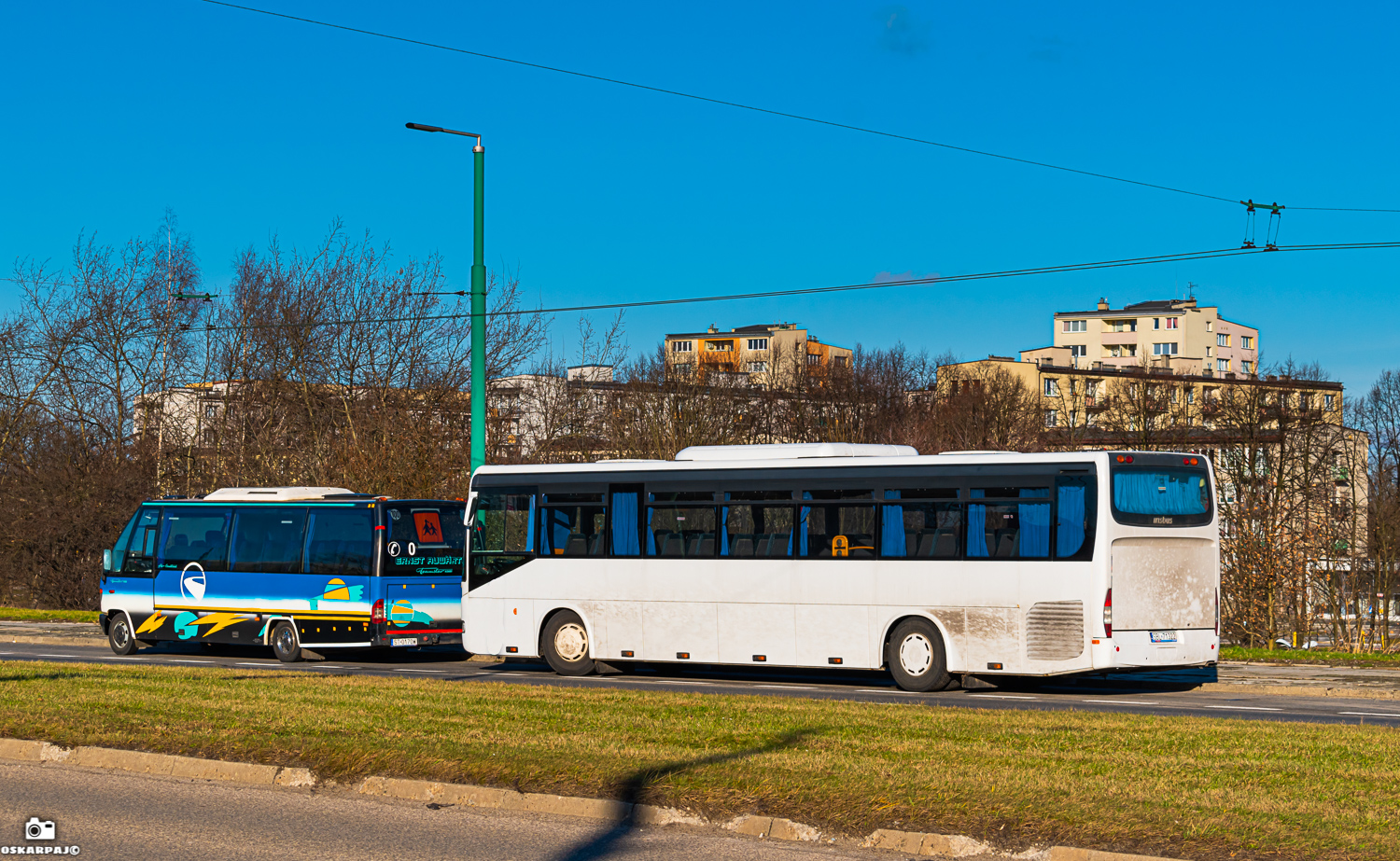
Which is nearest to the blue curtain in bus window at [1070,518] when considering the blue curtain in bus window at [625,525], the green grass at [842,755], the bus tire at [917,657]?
the bus tire at [917,657]

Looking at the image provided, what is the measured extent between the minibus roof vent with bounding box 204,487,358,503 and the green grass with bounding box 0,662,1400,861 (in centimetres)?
881

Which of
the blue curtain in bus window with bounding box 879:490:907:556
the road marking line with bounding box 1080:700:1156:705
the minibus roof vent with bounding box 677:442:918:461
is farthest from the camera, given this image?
the minibus roof vent with bounding box 677:442:918:461

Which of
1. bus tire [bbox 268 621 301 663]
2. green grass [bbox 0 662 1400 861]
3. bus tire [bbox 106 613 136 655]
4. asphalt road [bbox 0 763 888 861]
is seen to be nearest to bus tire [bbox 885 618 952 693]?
green grass [bbox 0 662 1400 861]

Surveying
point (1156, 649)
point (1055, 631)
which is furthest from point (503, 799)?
point (1156, 649)

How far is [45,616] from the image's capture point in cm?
3656

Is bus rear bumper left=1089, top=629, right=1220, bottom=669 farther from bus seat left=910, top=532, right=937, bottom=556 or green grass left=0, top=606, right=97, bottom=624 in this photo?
green grass left=0, top=606, right=97, bottom=624

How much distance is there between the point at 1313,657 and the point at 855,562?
27.2 ft

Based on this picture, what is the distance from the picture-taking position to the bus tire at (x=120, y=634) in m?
26.4

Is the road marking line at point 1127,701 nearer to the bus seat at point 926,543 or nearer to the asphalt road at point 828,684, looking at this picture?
the asphalt road at point 828,684

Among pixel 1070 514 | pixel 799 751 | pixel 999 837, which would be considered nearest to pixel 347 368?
pixel 1070 514

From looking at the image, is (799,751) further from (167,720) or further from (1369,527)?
(1369,527)

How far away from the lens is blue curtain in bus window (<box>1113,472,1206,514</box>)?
57.8 ft

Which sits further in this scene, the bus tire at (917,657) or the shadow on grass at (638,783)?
the bus tire at (917,657)

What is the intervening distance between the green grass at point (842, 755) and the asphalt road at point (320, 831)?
1.32 ft
